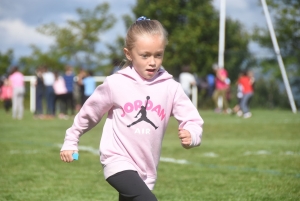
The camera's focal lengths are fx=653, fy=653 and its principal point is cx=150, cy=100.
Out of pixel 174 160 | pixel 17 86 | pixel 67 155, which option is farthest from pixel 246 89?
pixel 67 155

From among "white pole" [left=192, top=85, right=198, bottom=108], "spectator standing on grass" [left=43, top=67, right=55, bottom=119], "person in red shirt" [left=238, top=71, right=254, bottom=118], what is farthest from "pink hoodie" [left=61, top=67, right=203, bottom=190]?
"white pole" [left=192, top=85, right=198, bottom=108]

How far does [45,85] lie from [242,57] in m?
13.9

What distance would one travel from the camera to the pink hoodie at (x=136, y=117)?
4.71 meters

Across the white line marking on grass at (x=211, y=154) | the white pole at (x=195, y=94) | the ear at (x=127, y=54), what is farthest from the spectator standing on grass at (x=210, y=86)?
the ear at (x=127, y=54)

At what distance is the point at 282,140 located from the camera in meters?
15.1

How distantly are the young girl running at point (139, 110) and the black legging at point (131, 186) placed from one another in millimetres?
11

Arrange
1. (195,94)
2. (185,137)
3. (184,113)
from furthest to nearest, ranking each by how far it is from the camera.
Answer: (195,94) → (184,113) → (185,137)

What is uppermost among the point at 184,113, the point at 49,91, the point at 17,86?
the point at 184,113

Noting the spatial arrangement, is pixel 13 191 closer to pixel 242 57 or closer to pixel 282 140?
pixel 282 140

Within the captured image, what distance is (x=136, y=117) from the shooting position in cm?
471

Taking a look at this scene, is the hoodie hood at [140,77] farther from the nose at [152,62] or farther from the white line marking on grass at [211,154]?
the white line marking on grass at [211,154]

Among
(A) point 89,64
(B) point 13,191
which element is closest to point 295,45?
(A) point 89,64

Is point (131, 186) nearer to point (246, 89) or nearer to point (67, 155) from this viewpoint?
point (67, 155)

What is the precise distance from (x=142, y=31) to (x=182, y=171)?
522 centimetres
